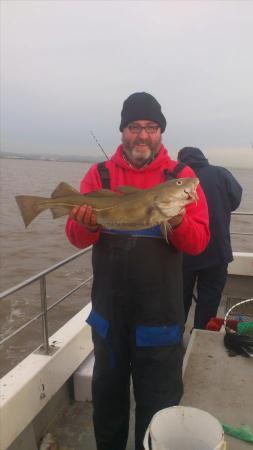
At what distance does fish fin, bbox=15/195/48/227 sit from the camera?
3.10m

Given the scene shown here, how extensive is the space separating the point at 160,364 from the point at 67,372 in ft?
4.98

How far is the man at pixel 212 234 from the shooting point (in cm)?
470

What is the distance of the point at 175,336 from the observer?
296cm

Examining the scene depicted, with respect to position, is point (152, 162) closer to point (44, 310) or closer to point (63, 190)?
point (63, 190)

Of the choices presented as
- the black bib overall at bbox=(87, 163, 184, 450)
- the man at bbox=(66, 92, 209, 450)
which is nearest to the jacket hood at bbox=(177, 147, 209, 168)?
the man at bbox=(66, 92, 209, 450)

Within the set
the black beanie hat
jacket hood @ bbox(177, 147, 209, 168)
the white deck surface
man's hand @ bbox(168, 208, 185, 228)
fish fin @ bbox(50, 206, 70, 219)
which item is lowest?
the white deck surface

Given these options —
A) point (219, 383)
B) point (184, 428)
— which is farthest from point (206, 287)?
point (184, 428)

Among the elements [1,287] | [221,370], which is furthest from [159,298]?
[1,287]

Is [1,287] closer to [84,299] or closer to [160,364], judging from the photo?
[84,299]

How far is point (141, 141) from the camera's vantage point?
2998 millimetres

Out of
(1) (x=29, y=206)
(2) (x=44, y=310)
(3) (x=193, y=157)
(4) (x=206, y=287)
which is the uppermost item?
(3) (x=193, y=157)

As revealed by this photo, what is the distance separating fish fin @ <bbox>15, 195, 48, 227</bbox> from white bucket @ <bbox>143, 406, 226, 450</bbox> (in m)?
1.63

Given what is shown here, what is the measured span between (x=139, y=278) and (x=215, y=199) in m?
2.11

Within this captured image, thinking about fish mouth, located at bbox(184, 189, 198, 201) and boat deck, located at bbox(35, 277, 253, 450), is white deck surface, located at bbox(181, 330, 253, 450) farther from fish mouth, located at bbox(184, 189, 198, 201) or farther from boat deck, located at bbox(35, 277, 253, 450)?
fish mouth, located at bbox(184, 189, 198, 201)
